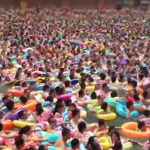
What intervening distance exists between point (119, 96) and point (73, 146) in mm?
3802

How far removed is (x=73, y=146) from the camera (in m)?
5.47

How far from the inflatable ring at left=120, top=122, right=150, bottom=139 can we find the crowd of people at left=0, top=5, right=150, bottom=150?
0.44 feet

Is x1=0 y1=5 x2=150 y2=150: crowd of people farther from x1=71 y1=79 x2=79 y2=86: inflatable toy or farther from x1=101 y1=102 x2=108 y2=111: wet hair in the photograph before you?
x1=71 y1=79 x2=79 y2=86: inflatable toy

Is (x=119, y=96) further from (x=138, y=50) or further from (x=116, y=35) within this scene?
(x=116, y=35)

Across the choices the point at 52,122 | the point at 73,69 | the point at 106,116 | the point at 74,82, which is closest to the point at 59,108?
the point at 52,122

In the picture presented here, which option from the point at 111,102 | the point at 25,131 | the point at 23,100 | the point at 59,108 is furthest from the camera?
the point at 111,102

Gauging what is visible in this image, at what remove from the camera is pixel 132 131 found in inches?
264

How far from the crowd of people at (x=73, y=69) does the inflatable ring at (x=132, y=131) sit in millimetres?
135

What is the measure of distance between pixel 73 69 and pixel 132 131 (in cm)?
432

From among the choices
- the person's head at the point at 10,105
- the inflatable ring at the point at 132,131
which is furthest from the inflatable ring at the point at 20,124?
the inflatable ring at the point at 132,131

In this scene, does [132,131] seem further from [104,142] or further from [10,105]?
[10,105]

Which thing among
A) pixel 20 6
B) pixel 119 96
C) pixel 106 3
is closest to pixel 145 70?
pixel 119 96

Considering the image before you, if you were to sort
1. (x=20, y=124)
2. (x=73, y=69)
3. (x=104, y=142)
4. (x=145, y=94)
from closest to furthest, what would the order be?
(x=104, y=142)
(x=20, y=124)
(x=145, y=94)
(x=73, y=69)

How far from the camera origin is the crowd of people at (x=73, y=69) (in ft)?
20.2
